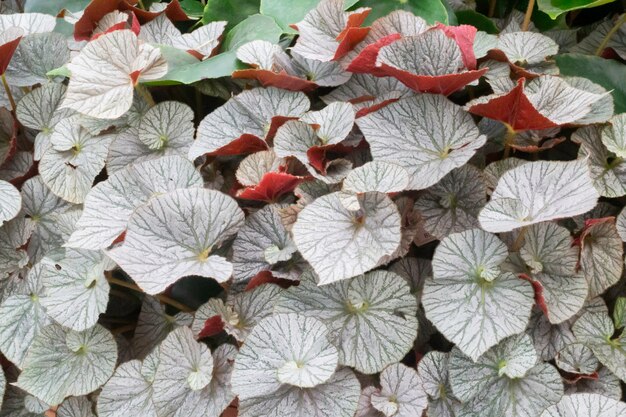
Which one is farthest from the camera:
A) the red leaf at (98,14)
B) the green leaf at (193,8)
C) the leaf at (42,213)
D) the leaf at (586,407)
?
the green leaf at (193,8)

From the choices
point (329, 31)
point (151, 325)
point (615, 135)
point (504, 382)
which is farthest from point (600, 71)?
point (151, 325)

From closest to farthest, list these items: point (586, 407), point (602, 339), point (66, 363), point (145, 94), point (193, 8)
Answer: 1. point (586, 407)
2. point (602, 339)
3. point (66, 363)
4. point (145, 94)
5. point (193, 8)

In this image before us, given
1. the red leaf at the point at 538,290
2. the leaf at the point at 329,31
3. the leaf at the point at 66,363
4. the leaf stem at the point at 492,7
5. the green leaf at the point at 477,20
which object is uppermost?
the leaf at the point at 329,31

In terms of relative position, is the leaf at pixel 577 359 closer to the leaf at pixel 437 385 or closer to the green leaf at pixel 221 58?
the leaf at pixel 437 385

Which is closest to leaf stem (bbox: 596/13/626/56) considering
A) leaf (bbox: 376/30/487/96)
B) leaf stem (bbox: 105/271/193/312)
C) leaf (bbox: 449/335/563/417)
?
leaf (bbox: 376/30/487/96)

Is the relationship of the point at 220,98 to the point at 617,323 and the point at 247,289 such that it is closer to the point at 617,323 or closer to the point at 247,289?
the point at 247,289

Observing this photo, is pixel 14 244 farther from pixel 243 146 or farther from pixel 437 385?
pixel 437 385

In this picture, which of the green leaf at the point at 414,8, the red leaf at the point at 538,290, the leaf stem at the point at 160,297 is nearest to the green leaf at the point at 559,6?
the green leaf at the point at 414,8
